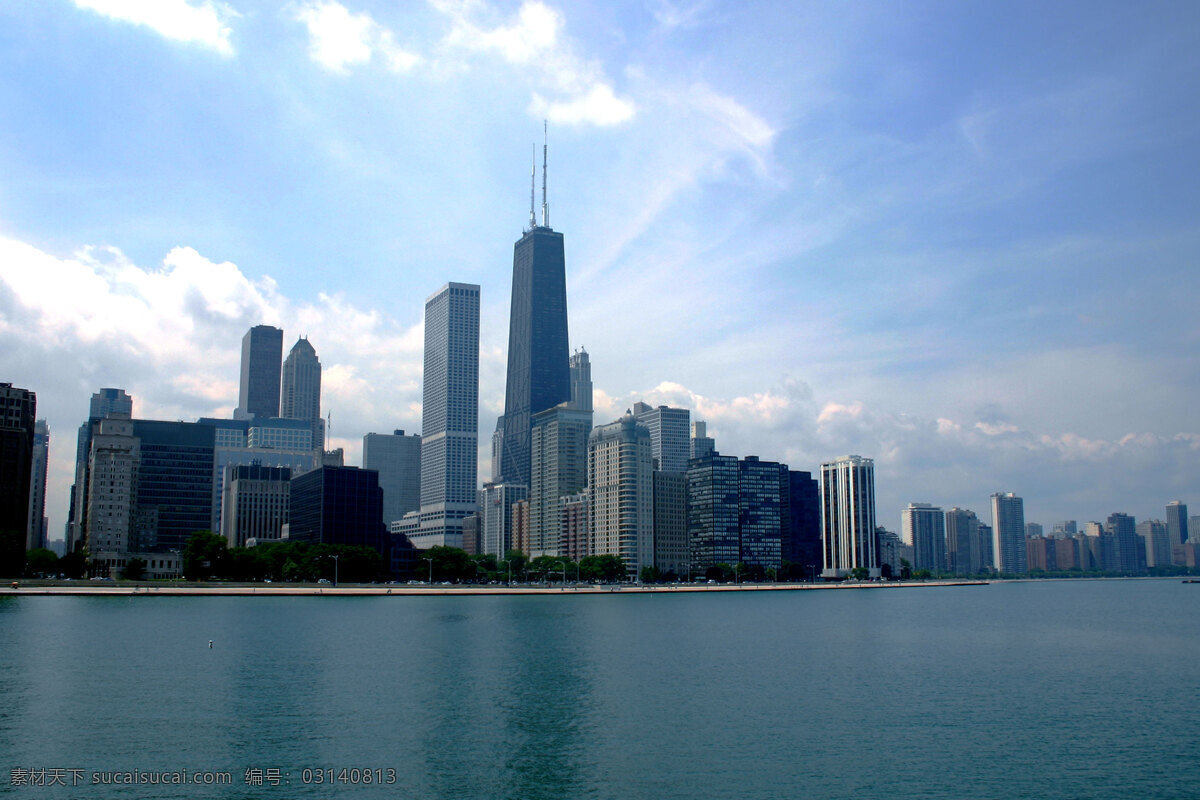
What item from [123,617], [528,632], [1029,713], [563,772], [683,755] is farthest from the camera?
[123,617]

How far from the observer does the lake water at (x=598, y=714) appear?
2106 inches

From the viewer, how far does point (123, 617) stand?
153375mm

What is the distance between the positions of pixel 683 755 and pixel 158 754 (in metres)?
31.0

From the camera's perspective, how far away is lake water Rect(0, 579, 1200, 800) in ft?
176

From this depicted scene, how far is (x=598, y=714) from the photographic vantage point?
235ft

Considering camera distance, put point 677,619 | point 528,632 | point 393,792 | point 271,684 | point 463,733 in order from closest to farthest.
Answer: point 393,792, point 463,733, point 271,684, point 528,632, point 677,619

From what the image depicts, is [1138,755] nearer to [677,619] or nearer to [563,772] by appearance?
[563,772]

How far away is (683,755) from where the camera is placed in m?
58.8

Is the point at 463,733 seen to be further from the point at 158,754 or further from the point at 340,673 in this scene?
the point at 340,673

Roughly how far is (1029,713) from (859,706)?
41.0 feet

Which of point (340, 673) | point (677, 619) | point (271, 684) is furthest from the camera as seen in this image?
point (677, 619)

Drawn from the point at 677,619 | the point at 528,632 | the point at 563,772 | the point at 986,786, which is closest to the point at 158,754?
the point at 563,772

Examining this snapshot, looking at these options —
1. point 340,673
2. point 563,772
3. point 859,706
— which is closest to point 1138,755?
point 859,706

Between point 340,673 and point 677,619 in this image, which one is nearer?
point 340,673
